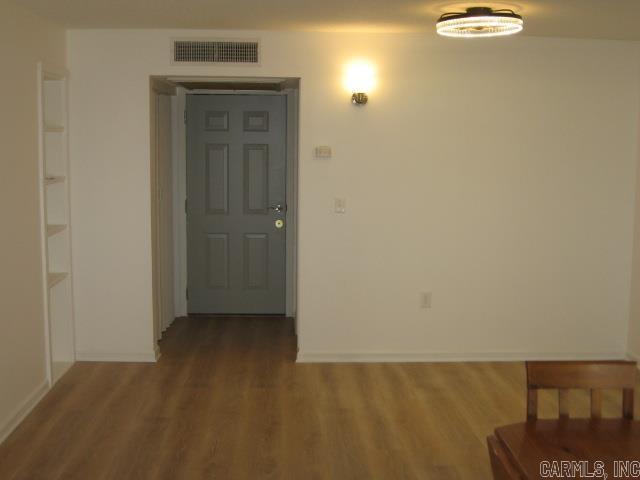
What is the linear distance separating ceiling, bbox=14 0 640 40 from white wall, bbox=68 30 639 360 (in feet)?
0.94

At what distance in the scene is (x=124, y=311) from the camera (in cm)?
555

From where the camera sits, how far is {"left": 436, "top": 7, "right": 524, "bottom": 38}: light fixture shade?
4.12 meters

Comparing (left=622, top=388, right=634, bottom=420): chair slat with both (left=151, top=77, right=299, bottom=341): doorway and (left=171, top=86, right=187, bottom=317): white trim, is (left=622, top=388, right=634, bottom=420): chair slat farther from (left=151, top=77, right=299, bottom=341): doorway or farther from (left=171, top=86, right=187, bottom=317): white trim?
(left=171, top=86, right=187, bottom=317): white trim

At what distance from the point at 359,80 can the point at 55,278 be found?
2543 millimetres

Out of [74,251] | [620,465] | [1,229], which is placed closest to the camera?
[620,465]

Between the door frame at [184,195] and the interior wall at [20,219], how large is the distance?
2.00m

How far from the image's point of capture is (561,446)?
90.1 inches

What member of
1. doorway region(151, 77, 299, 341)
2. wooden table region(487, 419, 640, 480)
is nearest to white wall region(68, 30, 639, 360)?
doorway region(151, 77, 299, 341)

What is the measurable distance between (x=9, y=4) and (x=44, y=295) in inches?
69.5

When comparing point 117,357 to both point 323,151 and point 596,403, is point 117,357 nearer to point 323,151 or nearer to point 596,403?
point 323,151

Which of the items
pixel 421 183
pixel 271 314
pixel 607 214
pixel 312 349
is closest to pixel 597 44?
pixel 607 214

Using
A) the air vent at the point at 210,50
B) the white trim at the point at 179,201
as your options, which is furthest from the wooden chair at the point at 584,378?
the white trim at the point at 179,201

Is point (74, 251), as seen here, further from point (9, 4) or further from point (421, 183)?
point (421, 183)

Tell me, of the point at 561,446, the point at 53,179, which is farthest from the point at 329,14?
the point at 561,446
